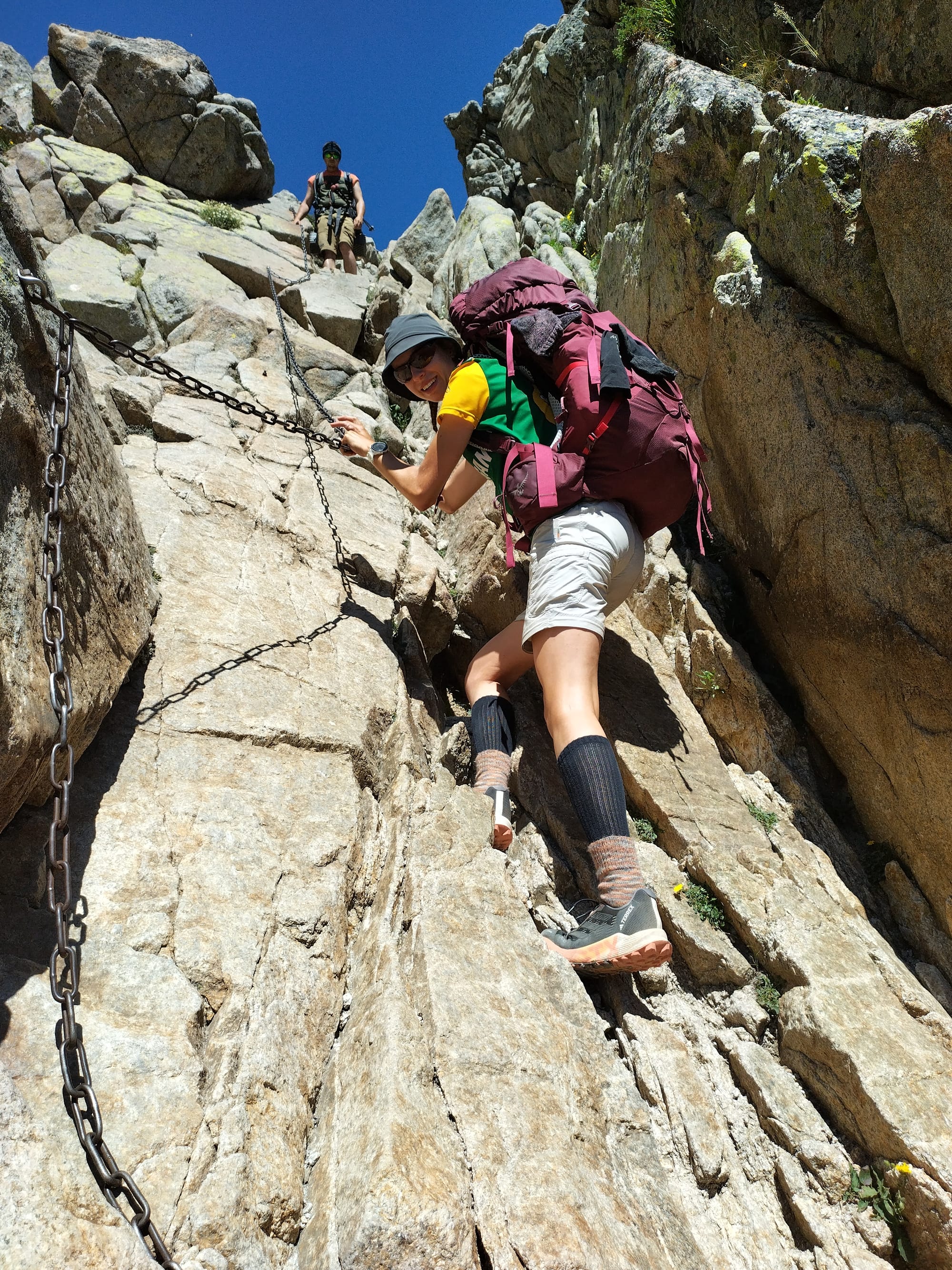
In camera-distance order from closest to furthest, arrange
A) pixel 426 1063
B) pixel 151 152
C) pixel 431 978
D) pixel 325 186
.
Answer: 1. pixel 426 1063
2. pixel 431 978
3. pixel 325 186
4. pixel 151 152

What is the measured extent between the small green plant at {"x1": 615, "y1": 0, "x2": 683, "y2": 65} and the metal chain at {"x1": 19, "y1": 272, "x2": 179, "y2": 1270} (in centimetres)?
896

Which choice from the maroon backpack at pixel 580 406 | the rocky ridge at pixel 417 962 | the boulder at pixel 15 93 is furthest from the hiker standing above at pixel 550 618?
the boulder at pixel 15 93

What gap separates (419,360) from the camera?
5.52 metres

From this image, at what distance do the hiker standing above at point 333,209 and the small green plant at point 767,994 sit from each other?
19.2 m

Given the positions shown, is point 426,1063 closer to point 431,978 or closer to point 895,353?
point 431,978

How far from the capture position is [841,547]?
545 centimetres

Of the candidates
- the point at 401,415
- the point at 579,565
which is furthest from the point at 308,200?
the point at 579,565

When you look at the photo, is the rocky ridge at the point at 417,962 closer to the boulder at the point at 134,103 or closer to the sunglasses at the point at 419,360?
the sunglasses at the point at 419,360

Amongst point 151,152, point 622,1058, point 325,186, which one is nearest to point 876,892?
point 622,1058

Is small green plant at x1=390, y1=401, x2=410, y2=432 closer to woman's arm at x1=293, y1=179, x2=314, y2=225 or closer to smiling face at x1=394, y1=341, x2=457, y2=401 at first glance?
smiling face at x1=394, y1=341, x2=457, y2=401

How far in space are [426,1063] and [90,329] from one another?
A: 4.23 m

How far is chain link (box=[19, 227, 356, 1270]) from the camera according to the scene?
2168 mm

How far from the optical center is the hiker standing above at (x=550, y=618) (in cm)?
392

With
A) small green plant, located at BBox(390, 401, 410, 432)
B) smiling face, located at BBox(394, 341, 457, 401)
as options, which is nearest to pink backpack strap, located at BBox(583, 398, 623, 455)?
smiling face, located at BBox(394, 341, 457, 401)
